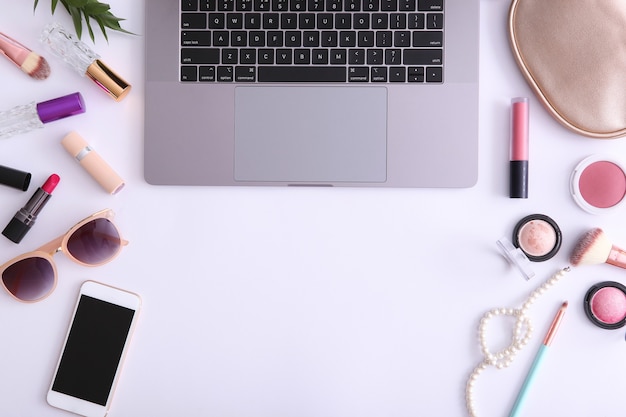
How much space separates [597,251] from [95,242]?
2.39ft

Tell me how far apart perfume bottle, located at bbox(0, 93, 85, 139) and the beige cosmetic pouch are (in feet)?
2.10

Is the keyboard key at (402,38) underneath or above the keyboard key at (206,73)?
above

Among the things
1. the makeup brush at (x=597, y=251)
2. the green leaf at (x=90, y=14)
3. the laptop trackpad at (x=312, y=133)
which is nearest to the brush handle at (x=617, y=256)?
the makeup brush at (x=597, y=251)

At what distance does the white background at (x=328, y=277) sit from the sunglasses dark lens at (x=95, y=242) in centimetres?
2

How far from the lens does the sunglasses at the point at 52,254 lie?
676 mm

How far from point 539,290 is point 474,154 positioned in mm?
225

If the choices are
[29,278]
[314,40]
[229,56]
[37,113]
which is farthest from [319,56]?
[29,278]

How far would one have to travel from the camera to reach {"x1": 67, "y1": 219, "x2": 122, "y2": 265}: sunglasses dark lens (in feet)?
2.23

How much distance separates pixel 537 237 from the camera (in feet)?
2.20

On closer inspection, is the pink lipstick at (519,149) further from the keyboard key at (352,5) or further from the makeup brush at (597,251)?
the keyboard key at (352,5)

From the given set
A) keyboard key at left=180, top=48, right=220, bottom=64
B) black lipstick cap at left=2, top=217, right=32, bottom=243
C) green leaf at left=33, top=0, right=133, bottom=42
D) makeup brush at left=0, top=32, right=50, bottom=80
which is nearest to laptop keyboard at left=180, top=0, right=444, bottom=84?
keyboard key at left=180, top=48, right=220, bottom=64

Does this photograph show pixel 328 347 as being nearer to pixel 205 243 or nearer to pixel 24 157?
pixel 205 243

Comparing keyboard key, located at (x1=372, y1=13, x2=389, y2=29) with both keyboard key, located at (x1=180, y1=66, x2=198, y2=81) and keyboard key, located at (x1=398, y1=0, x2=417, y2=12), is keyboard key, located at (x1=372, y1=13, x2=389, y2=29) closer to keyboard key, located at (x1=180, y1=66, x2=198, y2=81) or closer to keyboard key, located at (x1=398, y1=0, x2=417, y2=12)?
keyboard key, located at (x1=398, y1=0, x2=417, y2=12)

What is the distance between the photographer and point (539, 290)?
682mm
